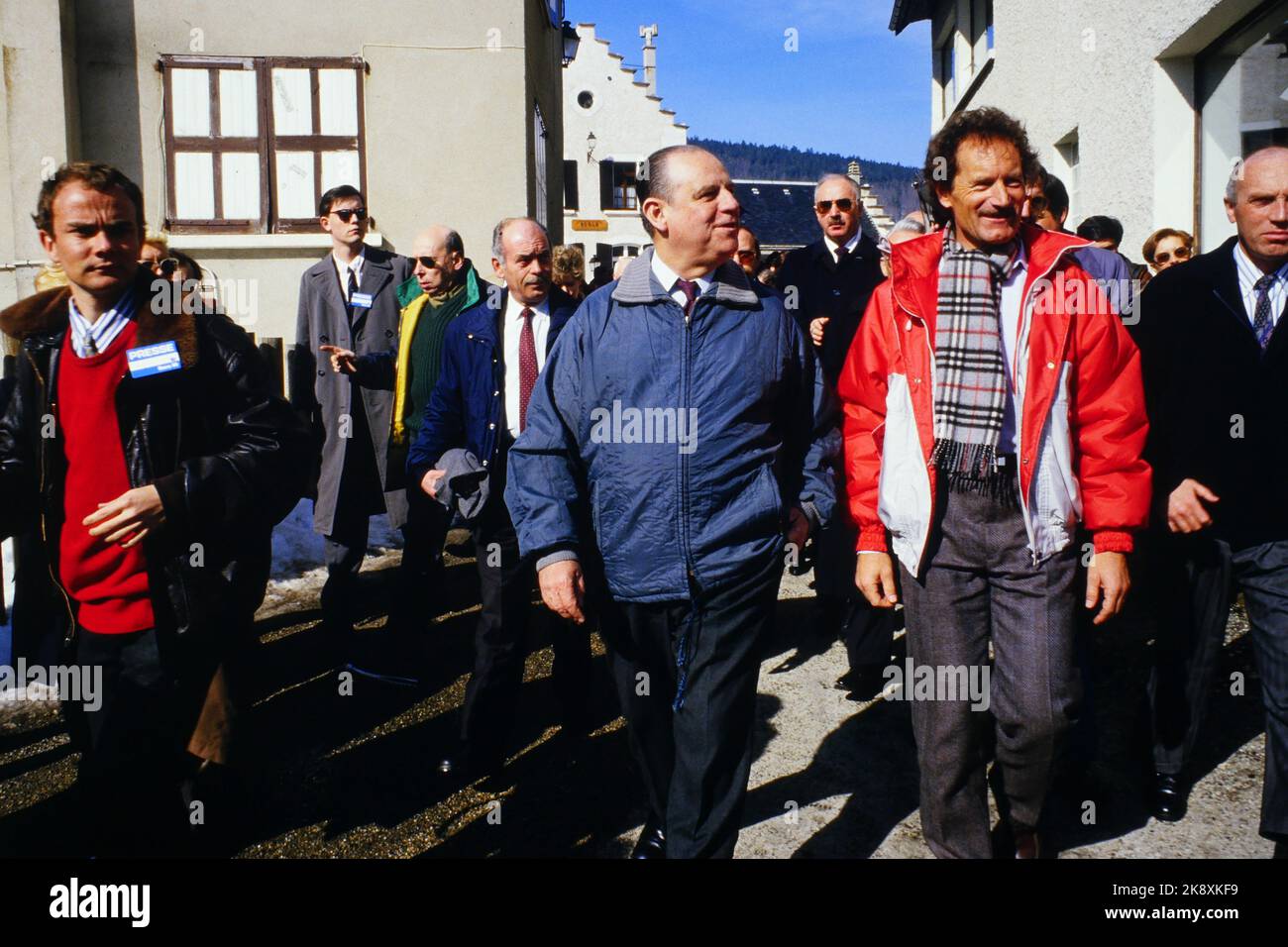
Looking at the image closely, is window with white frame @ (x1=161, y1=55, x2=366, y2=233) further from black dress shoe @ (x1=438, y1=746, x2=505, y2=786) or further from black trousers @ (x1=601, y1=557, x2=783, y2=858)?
black trousers @ (x1=601, y1=557, x2=783, y2=858)

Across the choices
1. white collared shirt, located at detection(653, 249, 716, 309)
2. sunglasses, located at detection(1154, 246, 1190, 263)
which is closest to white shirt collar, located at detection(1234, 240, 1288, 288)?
white collared shirt, located at detection(653, 249, 716, 309)

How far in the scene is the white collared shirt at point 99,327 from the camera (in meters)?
2.70

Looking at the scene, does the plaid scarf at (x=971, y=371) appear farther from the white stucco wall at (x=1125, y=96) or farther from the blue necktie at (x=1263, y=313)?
the white stucco wall at (x=1125, y=96)

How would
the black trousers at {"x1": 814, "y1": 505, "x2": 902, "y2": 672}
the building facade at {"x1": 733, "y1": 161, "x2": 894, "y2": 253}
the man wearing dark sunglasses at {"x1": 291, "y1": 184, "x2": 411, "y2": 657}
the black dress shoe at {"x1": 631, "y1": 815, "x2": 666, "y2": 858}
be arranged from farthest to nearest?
the building facade at {"x1": 733, "y1": 161, "x2": 894, "y2": 253} < the man wearing dark sunglasses at {"x1": 291, "y1": 184, "x2": 411, "y2": 657} < the black trousers at {"x1": 814, "y1": 505, "x2": 902, "y2": 672} < the black dress shoe at {"x1": 631, "y1": 815, "x2": 666, "y2": 858}

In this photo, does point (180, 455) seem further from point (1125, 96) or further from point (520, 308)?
point (1125, 96)

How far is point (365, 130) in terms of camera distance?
10.5 metres

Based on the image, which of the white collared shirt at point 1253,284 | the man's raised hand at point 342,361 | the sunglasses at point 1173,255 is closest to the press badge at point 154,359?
the man's raised hand at point 342,361

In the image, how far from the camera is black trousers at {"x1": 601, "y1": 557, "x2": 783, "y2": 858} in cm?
286

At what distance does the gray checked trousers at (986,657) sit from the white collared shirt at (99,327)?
231cm

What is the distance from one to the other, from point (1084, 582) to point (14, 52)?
35.8 ft

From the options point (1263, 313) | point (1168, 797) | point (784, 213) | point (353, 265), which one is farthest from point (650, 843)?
point (784, 213)

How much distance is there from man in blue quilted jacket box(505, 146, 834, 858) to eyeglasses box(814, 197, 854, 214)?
2417 mm
